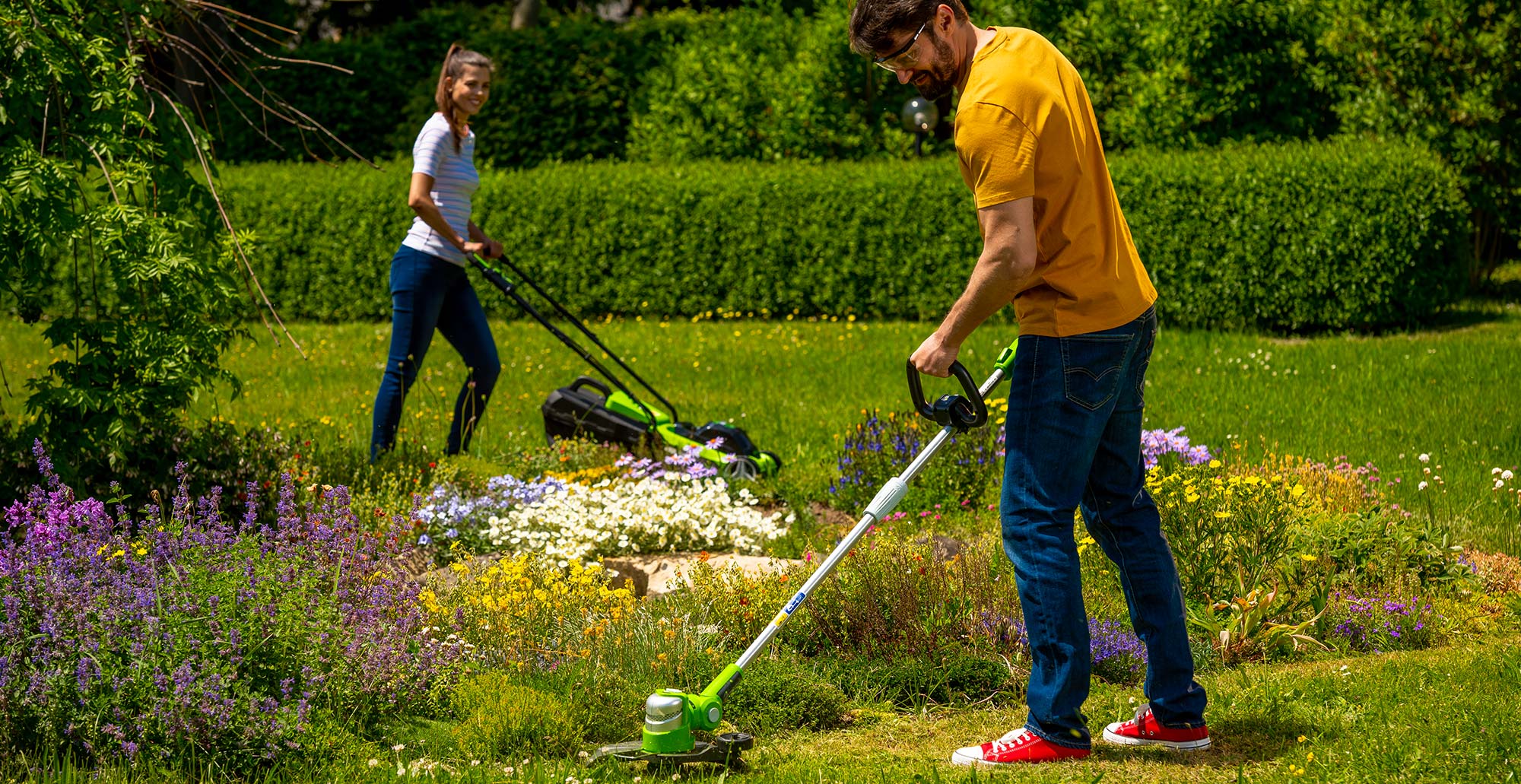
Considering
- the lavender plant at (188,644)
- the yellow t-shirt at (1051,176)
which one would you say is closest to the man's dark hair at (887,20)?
the yellow t-shirt at (1051,176)

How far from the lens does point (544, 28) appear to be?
17094 mm

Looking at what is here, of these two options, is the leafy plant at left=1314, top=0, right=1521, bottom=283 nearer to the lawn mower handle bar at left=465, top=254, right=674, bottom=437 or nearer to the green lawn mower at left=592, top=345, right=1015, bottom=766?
the lawn mower handle bar at left=465, top=254, right=674, bottom=437

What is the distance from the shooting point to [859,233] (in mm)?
12227

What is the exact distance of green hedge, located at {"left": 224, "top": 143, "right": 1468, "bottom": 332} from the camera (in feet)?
35.3

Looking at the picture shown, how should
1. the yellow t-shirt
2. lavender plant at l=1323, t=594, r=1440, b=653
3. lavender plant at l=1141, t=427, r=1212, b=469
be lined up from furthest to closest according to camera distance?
lavender plant at l=1141, t=427, r=1212, b=469
lavender plant at l=1323, t=594, r=1440, b=653
the yellow t-shirt

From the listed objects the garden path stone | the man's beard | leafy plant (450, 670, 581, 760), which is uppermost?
the man's beard

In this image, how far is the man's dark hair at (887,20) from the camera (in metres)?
3.24

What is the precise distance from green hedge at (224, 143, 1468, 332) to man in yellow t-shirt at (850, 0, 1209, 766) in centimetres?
792

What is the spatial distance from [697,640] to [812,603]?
448mm

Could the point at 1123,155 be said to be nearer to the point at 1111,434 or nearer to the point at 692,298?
the point at 692,298

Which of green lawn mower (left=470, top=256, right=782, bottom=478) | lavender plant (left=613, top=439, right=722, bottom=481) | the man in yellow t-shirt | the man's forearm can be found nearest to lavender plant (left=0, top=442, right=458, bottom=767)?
the man in yellow t-shirt

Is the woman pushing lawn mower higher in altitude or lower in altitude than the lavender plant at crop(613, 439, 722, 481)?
higher

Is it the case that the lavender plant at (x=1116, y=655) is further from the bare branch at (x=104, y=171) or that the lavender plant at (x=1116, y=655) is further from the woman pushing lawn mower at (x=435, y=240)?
the bare branch at (x=104, y=171)

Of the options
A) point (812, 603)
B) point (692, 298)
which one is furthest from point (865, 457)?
point (692, 298)
